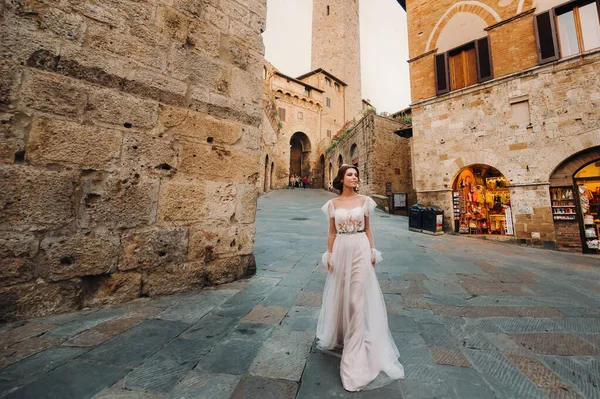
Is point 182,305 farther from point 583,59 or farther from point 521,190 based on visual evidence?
point 583,59

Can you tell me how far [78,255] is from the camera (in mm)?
2250

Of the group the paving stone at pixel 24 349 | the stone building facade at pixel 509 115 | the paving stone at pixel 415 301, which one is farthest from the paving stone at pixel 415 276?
the stone building facade at pixel 509 115

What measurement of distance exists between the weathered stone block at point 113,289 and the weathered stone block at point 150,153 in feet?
3.63

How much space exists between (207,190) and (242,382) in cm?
216

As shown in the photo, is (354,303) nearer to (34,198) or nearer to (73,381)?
(73,381)

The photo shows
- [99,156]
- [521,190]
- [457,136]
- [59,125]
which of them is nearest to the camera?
[59,125]

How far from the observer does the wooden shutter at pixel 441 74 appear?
30.2 ft

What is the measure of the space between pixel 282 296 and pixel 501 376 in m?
1.90

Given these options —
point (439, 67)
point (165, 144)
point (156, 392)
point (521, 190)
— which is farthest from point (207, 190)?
point (439, 67)

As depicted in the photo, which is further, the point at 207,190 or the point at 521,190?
the point at 521,190

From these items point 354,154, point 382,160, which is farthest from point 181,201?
point 354,154

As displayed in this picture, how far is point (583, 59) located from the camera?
685 centimetres

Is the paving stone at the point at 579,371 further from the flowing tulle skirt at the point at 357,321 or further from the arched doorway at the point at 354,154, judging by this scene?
the arched doorway at the point at 354,154

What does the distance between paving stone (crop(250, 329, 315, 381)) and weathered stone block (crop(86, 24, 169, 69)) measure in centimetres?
308
